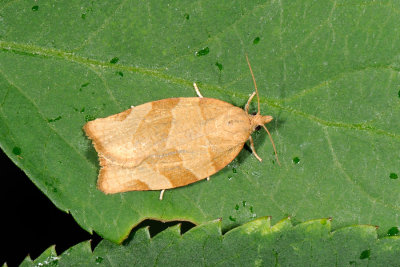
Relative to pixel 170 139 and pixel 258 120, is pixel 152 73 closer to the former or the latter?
pixel 170 139

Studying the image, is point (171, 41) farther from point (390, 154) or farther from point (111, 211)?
point (390, 154)

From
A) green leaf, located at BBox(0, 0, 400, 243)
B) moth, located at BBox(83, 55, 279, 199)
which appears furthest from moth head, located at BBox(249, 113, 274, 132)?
green leaf, located at BBox(0, 0, 400, 243)

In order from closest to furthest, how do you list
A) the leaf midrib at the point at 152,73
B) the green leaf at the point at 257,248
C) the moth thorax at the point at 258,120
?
the green leaf at the point at 257,248, the leaf midrib at the point at 152,73, the moth thorax at the point at 258,120

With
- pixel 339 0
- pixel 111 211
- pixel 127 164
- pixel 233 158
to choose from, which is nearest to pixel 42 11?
pixel 127 164

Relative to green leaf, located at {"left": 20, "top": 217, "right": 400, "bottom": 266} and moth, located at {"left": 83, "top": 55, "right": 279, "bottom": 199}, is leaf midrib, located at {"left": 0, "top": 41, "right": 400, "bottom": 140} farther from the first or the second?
green leaf, located at {"left": 20, "top": 217, "right": 400, "bottom": 266}

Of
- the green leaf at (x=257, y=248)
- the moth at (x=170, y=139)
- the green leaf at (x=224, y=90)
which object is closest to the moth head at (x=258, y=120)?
the moth at (x=170, y=139)

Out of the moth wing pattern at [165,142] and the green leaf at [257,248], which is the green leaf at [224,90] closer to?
the moth wing pattern at [165,142]
